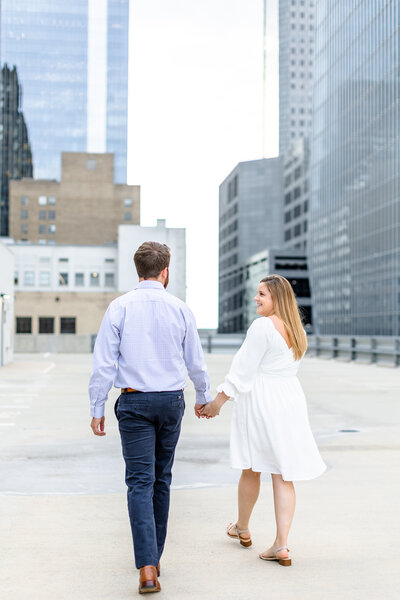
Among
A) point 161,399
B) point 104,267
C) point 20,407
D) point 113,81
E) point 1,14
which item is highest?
point 1,14

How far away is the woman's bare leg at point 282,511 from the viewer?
4.56 meters

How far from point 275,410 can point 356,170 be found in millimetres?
93044

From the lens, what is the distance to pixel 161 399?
426cm

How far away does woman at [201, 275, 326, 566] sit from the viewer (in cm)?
463

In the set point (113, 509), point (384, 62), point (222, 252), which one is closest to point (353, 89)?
point (384, 62)

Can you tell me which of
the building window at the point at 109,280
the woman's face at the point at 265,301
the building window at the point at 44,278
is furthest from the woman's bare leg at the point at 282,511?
the building window at the point at 44,278

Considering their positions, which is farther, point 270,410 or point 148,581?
point 270,410

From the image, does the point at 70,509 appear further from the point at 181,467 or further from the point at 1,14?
the point at 1,14

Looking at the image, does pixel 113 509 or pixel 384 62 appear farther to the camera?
pixel 384 62

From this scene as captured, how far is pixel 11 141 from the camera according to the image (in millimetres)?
168250

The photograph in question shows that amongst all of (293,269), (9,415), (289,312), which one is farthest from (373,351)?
(293,269)

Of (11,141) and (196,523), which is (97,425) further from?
(11,141)

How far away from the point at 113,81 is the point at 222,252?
1769 inches

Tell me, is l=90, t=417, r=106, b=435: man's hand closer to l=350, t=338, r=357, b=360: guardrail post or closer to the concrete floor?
the concrete floor
